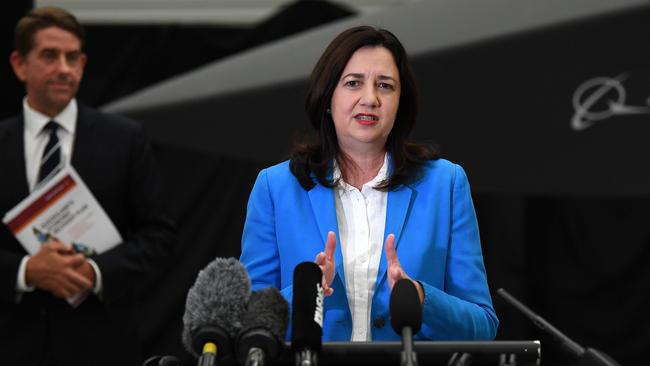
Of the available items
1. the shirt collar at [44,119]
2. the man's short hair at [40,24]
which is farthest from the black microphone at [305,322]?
the man's short hair at [40,24]

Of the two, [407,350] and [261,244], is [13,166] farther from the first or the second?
[407,350]

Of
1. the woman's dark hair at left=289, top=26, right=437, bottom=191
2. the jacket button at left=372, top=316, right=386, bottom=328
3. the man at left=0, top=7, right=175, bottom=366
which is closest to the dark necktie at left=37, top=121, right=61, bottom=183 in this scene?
the man at left=0, top=7, right=175, bottom=366

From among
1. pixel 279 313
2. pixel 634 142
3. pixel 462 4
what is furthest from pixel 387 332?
pixel 462 4

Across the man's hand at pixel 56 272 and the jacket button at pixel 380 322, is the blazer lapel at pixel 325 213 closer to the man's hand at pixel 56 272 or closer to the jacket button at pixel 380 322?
the jacket button at pixel 380 322

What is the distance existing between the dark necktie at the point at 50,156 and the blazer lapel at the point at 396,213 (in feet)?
4.54

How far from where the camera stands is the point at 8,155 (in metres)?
3.47

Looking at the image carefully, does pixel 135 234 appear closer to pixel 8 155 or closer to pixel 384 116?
pixel 8 155

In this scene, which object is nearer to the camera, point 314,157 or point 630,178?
point 314,157

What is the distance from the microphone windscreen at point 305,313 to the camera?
1.81 m

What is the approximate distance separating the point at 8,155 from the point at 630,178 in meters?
2.00

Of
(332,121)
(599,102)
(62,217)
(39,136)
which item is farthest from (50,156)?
(599,102)

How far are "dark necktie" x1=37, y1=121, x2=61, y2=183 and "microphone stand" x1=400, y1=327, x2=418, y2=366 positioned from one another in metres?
1.93

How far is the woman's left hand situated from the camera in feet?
7.18

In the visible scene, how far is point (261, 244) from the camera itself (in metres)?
2.47
